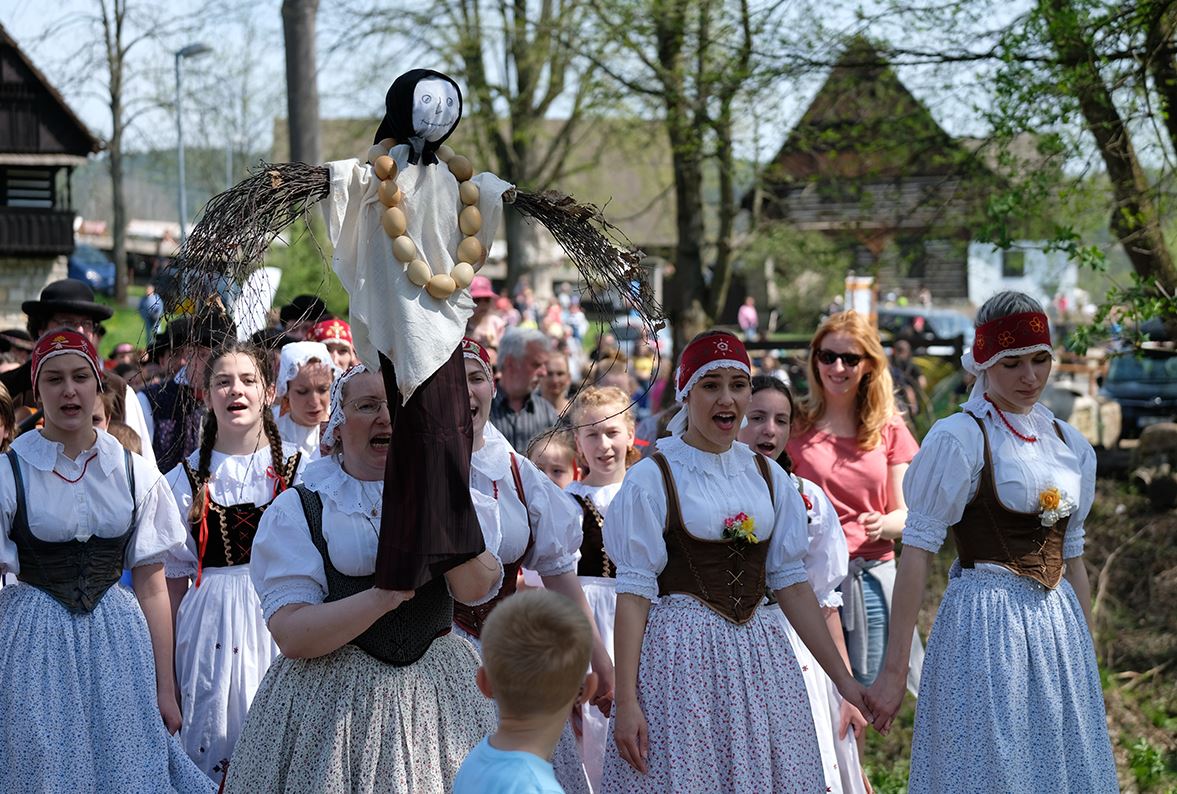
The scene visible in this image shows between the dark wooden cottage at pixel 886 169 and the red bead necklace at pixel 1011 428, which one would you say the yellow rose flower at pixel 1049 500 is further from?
the dark wooden cottage at pixel 886 169

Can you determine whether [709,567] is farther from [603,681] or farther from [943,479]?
[943,479]

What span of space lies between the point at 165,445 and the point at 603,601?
2.34 m

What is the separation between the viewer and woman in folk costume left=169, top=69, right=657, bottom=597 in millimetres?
2895

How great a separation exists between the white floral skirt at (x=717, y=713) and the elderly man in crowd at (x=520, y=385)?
9.61 ft

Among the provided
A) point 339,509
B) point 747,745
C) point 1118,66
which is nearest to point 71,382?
point 339,509

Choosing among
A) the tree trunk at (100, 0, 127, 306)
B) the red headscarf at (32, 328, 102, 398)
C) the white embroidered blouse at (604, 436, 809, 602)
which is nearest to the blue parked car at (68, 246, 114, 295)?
the tree trunk at (100, 0, 127, 306)

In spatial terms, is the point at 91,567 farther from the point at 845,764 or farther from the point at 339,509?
the point at 845,764

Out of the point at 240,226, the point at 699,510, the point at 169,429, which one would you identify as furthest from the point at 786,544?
the point at 169,429

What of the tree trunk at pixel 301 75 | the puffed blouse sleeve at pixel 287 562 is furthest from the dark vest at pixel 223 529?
the tree trunk at pixel 301 75

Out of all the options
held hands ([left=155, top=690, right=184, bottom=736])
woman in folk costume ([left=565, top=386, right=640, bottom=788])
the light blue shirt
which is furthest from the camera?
woman in folk costume ([left=565, top=386, right=640, bottom=788])

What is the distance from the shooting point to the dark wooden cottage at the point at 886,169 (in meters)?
9.12

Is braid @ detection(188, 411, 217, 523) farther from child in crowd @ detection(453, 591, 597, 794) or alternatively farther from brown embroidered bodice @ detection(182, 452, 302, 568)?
child in crowd @ detection(453, 591, 597, 794)

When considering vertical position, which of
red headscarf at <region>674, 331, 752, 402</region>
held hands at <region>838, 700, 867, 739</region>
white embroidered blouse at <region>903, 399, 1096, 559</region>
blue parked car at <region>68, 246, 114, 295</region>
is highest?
blue parked car at <region>68, 246, 114, 295</region>

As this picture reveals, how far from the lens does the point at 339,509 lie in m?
3.28
